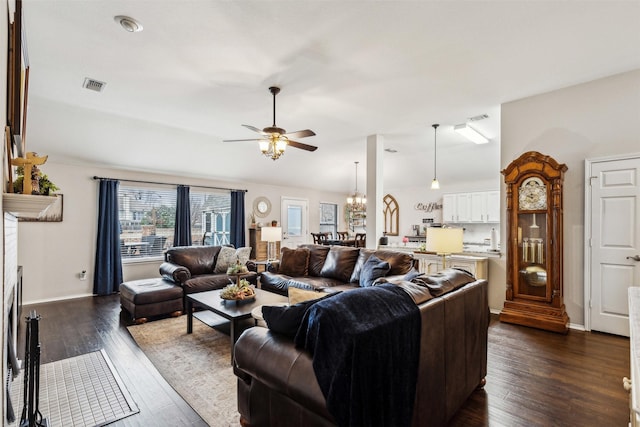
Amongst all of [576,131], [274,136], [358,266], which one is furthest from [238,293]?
[576,131]

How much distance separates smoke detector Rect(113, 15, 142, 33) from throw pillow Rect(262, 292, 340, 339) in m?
2.51

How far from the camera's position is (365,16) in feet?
8.09

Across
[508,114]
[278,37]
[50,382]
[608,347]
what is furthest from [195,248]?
[608,347]

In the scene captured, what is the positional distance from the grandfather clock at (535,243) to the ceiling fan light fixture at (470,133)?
122cm

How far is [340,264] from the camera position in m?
4.62

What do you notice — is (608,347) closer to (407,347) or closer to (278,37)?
(407,347)

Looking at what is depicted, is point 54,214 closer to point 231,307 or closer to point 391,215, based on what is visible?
point 231,307

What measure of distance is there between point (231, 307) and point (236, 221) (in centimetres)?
437

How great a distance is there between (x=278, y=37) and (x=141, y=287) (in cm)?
368

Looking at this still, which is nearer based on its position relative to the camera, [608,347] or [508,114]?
[608,347]

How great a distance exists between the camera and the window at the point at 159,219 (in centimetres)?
611

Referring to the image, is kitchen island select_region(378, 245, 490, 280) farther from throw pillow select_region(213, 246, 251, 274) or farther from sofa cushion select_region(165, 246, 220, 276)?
sofa cushion select_region(165, 246, 220, 276)

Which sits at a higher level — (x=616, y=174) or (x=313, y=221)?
(x=616, y=174)

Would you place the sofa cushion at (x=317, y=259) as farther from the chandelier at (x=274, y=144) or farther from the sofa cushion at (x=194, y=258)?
the chandelier at (x=274, y=144)
